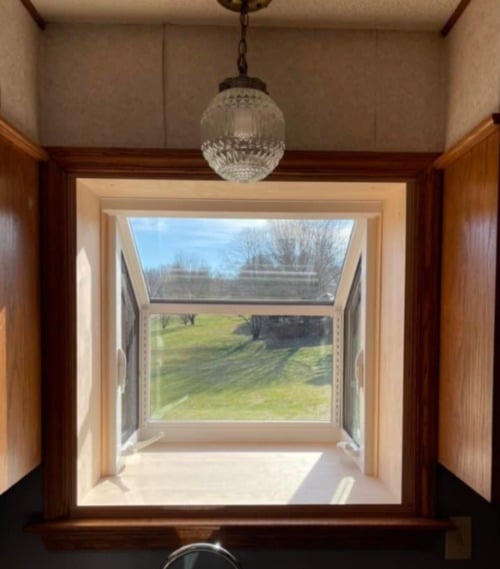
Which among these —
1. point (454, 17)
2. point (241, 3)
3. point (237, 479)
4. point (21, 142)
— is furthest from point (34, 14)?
point (237, 479)

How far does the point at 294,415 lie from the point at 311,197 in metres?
0.85

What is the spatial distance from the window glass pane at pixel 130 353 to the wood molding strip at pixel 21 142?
513mm

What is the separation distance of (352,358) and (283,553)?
68cm

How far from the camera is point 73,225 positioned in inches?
42.3

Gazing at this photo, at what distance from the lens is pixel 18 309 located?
922 millimetres

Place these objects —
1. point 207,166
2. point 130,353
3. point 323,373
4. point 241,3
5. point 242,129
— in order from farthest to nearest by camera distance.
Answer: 1. point 323,373
2. point 130,353
3. point 207,166
4. point 241,3
5. point 242,129

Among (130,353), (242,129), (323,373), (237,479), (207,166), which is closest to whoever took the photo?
(242,129)

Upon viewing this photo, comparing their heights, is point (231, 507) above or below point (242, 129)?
Answer: below

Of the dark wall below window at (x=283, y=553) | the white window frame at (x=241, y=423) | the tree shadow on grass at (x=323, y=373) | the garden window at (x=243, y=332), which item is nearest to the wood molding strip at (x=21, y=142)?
the garden window at (x=243, y=332)

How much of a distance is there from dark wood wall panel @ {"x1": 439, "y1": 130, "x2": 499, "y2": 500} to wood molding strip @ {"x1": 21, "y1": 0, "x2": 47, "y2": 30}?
1.06 m

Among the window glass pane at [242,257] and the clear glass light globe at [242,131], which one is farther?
the window glass pane at [242,257]

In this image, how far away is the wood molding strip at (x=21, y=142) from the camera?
83cm

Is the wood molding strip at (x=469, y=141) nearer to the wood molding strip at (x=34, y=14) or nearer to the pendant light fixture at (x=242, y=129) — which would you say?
the pendant light fixture at (x=242, y=129)

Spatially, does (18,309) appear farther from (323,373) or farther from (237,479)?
(323,373)
